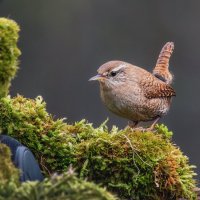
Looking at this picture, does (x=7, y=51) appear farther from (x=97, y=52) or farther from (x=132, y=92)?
(x=97, y=52)

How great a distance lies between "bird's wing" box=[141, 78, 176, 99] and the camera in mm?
6441

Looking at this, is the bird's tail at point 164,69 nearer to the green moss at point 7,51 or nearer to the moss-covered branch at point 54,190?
the green moss at point 7,51

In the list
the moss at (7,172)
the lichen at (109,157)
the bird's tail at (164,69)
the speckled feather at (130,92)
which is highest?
the bird's tail at (164,69)

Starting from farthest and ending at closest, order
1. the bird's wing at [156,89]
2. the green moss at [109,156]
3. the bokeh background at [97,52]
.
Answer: the bokeh background at [97,52], the bird's wing at [156,89], the green moss at [109,156]

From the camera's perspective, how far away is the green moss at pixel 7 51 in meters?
4.39

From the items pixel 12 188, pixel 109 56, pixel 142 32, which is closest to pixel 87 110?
pixel 109 56

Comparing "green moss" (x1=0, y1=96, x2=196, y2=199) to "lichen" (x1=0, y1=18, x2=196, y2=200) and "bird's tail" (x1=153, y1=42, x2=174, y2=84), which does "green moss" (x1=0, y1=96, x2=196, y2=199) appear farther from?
"bird's tail" (x1=153, y1=42, x2=174, y2=84)

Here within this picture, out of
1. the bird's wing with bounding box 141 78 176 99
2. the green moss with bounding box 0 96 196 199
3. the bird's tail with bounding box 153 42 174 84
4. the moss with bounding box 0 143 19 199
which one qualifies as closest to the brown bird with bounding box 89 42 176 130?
the bird's wing with bounding box 141 78 176 99

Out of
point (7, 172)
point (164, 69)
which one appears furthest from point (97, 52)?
point (7, 172)

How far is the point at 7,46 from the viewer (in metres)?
4.39

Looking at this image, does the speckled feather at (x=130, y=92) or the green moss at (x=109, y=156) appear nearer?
the green moss at (x=109, y=156)

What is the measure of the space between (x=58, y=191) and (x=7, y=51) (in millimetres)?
1082

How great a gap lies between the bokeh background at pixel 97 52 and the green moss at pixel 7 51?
6.78m

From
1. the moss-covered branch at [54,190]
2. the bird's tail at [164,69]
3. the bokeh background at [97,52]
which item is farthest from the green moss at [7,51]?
the bokeh background at [97,52]
